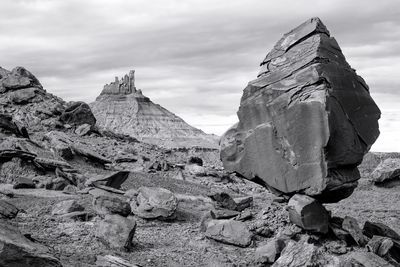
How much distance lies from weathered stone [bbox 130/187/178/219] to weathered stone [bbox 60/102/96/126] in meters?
19.2

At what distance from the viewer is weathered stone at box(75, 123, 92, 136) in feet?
103

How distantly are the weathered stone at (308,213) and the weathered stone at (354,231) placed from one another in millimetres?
470

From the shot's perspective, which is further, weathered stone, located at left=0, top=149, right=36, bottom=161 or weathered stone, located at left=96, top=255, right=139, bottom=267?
weathered stone, located at left=0, top=149, right=36, bottom=161

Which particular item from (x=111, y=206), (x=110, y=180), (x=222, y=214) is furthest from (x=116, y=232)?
(x=110, y=180)

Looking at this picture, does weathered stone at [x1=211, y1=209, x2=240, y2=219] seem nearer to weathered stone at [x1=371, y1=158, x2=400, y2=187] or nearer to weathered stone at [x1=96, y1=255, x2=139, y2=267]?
weathered stone at [x1=96, y1=255, x2=139, y2=267]

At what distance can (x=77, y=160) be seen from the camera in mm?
24344

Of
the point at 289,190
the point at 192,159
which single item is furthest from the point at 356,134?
the point at 192,159

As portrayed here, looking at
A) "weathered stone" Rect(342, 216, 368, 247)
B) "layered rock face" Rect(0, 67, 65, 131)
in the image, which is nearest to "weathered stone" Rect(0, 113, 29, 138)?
"layered rock face" Rect(0, 67, 65, 131)

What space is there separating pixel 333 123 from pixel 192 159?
71.0 feet

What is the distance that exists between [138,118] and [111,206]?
254ft

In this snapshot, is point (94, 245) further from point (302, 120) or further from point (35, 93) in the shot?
point (35, 93)

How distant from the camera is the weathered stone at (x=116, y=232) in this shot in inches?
449

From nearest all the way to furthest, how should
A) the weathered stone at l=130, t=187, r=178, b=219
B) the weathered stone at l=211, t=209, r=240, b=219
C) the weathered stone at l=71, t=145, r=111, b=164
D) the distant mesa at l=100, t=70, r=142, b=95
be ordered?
the weathered stone at l=211, t=209, r=240, b=219
the weathered stone at l=130, t=187, r=178, b=219
the weathered stone at l=71, t=145, r=111, b=164
the distant mesa at l=100, t=70, r=142, b=95

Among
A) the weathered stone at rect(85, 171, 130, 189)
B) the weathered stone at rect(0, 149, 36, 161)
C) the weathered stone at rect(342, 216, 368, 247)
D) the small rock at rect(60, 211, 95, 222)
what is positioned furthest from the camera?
the weathered stone at rect(0, 149, 36, 161)
